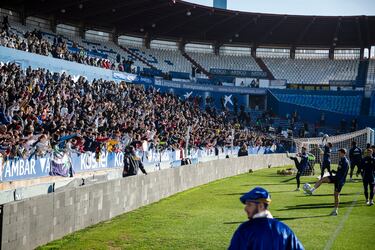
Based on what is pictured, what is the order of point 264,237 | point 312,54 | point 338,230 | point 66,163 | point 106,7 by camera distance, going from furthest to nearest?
point 312,54 → point 106,7 → point 66,163 → point 338,230 → point 264,237

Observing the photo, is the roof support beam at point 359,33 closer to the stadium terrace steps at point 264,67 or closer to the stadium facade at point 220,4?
the stadium terrace steps at point 264,67

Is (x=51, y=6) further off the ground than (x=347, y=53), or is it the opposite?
(x=51, y=6)

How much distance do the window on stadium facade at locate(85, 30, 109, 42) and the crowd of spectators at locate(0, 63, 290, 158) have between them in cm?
1645

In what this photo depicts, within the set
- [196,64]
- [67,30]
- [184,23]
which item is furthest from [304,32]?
[67,30]

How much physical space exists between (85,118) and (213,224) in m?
14.4

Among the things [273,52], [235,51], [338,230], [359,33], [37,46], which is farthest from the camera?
[273,52]

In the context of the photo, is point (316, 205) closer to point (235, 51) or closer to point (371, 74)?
point (371, 74)

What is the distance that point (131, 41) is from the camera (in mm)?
60562

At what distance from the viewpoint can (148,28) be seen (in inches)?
2367

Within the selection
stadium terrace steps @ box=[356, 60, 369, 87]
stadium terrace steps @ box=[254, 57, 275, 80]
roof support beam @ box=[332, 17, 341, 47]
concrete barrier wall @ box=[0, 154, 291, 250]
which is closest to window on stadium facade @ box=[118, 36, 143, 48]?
stadium terrace steps @ box=[254, 57, 275, 80]

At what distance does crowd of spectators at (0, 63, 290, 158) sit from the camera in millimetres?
18922

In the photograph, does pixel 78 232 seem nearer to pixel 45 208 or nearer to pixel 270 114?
pixel 45 208

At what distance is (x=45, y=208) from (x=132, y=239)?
2.10 metres

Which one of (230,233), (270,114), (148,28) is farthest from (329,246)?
(148,28)
